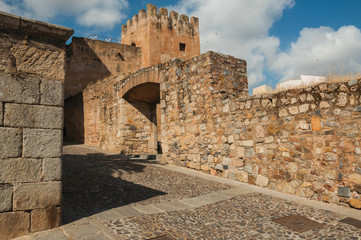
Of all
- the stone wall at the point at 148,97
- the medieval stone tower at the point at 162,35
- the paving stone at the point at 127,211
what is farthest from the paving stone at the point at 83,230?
the medieval stone tower at the point at 162,35

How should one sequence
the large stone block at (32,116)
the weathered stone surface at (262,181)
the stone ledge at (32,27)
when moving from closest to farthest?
1. the large stone block at (32,116)
2. the stone ledge at (32,27)
3. the weathered stone surface at (262,181)

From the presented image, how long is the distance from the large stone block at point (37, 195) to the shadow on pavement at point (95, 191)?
33 cm

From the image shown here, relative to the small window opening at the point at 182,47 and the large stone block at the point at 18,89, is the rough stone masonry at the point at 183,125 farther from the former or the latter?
the small window opening at the point at 182,47

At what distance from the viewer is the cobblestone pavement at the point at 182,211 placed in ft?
9.18

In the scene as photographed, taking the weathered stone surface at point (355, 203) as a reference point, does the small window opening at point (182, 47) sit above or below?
above

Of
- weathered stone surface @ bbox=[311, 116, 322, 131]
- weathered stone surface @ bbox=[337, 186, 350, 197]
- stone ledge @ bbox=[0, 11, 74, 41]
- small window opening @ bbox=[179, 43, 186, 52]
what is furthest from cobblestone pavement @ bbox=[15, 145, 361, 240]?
small window opening @ bbox=[179, 43, 186, 52]

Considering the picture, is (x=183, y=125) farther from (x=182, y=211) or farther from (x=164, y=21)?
(x=164, y=21)

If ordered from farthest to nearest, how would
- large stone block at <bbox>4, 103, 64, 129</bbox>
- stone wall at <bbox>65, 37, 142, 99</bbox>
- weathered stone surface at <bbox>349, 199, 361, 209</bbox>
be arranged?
stone wall at <bbox>65, 37, 142, 99</bbox>, weathered stone surface at <bbox>349, 199, 361, 209</bbox>, large stone block at <bbox>4, 103, 64, 129</bbox>

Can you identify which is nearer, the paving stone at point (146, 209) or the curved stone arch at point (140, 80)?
the paving stone at point (146, 209)

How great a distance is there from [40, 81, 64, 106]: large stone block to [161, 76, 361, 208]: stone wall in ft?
12.5

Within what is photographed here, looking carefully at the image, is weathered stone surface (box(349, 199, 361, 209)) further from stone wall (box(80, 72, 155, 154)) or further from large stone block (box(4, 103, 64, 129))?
stone wall (box(80, 72, 155, 154))

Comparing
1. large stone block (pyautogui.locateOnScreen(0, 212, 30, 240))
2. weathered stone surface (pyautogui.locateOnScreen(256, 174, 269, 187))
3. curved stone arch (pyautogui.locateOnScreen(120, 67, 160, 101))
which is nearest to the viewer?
large stone block (pyautogui.locateOnScreen(0, 212, 30, 240))

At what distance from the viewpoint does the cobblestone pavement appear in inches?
110

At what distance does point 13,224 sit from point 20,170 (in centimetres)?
49
